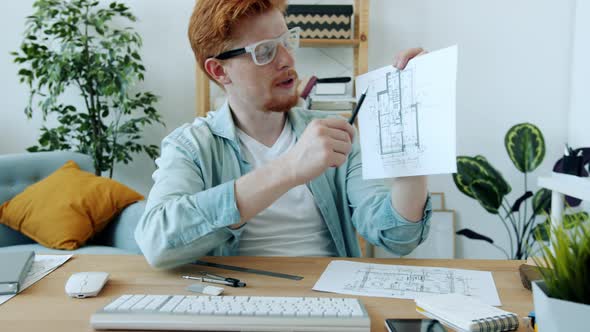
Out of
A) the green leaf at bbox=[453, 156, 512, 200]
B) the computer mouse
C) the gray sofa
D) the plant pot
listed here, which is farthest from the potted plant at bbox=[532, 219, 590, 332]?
the green leaf at bbox=[453, 156, 512, 200]

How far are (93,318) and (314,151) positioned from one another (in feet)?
1.59

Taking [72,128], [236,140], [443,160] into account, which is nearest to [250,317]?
[443,160]

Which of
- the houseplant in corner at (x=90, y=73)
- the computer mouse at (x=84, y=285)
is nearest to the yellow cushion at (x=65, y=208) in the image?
the houseplant in corner at (x=90, y=73)

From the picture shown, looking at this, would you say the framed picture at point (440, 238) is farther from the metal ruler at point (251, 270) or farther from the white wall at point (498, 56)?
the metal ruler at point (251, 270)

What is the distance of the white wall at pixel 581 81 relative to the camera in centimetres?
278

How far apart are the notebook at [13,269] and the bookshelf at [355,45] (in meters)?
1.76

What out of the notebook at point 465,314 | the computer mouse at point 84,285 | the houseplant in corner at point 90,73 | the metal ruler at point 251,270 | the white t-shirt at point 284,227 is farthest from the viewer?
the houseplant in corner at point 90,73

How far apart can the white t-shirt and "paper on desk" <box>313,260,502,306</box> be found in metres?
0.19

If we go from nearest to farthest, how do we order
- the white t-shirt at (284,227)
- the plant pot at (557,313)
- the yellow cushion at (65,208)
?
the plant pot at (557,313) → the white t-shirt at (284,227) → the yellow cushion at (65,208)

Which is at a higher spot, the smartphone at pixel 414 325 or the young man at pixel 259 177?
the young man at pixel 259 177

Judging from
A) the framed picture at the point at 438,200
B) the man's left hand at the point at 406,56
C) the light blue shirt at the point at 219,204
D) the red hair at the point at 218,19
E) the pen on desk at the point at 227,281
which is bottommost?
the framed picture at the point at 438,200

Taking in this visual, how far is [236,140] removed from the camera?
1.34 metres

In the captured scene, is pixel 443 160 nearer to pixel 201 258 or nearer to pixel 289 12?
pixel 201 258

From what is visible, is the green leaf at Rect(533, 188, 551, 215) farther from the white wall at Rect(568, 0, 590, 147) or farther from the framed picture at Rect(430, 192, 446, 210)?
the framed picture at Rect(430, 192, 446, 210)
